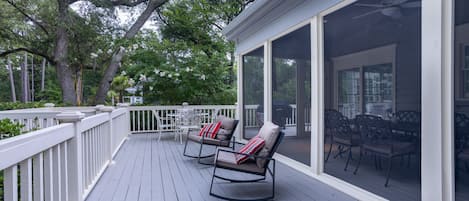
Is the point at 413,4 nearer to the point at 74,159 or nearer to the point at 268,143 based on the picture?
the point at 268,143

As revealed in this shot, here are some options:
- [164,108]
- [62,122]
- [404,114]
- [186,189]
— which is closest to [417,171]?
[404,114]

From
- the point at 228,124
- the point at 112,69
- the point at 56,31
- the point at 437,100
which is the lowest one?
the point at 228,124

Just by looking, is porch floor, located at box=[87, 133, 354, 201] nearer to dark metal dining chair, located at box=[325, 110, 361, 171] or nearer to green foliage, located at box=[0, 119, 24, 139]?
dark metal dining chair, located at box=[325, 110, 361, 171]

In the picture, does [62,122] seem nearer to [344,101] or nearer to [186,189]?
[186,189]

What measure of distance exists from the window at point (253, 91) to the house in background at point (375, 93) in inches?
27.5

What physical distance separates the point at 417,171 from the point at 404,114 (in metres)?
0.51

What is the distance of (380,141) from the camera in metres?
2.87

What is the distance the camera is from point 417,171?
246cm

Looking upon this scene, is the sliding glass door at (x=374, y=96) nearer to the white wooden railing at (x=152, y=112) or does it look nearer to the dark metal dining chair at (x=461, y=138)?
the dark metal dining chair at (x=461, y=138)

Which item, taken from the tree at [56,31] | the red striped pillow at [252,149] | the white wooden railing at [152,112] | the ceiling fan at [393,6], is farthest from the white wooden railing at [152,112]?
the ceiling fan at [393,6]

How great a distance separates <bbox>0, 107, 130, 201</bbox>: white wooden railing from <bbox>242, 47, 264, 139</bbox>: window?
3.07m

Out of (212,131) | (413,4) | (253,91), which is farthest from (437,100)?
(253,91)

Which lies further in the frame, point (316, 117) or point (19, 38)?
point (19, 38)

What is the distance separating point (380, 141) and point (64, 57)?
446 inches
